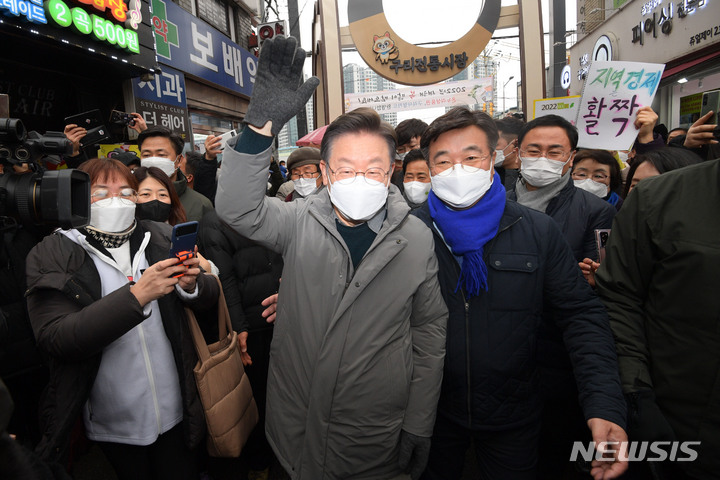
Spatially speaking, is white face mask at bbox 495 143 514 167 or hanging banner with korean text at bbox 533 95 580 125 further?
white face mask at bbox 495 143 514 167

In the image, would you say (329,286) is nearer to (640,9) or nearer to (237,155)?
(237,155)

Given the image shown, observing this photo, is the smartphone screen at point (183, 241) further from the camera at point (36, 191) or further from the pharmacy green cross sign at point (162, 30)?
the pharmacy green cross sign at point (162, 30)

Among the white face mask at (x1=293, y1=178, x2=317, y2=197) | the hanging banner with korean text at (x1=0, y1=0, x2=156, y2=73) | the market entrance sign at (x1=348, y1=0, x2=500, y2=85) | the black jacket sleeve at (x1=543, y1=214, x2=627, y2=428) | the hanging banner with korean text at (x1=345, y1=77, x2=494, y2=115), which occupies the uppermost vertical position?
the hanging banner with korean text at (x1=0, y1=0, x2=156, y2=73)

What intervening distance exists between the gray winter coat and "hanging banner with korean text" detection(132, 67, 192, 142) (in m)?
5.92

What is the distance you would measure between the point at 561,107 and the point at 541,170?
1.72 meters

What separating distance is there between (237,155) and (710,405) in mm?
1749

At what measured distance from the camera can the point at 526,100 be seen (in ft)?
14.4

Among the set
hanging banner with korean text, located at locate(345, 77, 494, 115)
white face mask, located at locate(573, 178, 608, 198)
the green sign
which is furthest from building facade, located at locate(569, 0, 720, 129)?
the green sign

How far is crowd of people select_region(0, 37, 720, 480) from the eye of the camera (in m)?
1.32

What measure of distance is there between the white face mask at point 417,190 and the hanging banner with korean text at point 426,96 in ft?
6.54

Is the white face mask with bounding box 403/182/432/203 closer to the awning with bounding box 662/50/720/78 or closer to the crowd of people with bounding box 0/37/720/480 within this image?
the crowd of people with bounding box 0/37/720/480

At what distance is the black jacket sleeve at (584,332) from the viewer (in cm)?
134

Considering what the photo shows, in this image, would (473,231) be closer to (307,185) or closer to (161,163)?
(307,185)

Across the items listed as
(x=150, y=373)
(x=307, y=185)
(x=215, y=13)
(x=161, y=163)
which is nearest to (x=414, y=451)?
(x=150, y=373)
